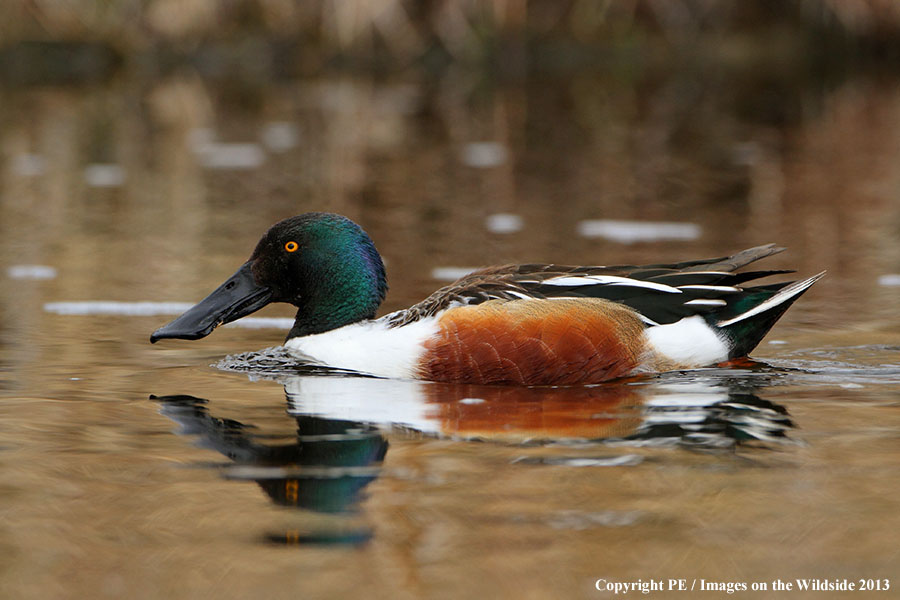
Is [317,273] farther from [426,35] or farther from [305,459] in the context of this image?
[426,35]

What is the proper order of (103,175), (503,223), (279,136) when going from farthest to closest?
(279,136)
(103,175)
(503,223)

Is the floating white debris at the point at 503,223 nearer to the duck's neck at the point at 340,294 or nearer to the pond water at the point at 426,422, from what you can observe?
the pond water at the point at 426,422

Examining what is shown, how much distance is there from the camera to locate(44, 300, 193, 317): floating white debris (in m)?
7.65

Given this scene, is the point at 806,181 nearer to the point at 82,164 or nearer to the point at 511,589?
the point at 82,164

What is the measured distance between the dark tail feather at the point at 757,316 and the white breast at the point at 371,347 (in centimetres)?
132

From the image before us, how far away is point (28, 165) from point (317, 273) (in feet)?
28.2


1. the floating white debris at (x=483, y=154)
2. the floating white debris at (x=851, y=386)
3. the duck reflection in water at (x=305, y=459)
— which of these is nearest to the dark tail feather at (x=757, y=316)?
the floating white debris at (x=851, y=386)

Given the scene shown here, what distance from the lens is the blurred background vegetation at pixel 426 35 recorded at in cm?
2300

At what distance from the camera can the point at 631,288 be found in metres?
6.18

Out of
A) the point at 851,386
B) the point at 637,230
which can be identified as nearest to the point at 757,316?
the point at 851,386

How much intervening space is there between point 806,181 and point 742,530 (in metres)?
9.36

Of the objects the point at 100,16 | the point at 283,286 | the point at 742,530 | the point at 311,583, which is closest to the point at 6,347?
the point at 283,286

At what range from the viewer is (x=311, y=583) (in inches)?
145

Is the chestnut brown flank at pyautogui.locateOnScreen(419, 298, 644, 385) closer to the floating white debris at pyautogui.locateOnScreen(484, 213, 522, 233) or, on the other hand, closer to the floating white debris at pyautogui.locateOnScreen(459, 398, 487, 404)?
the floating white debris at pyautogui.locateOnScreen(459, 398, 487, 404)
